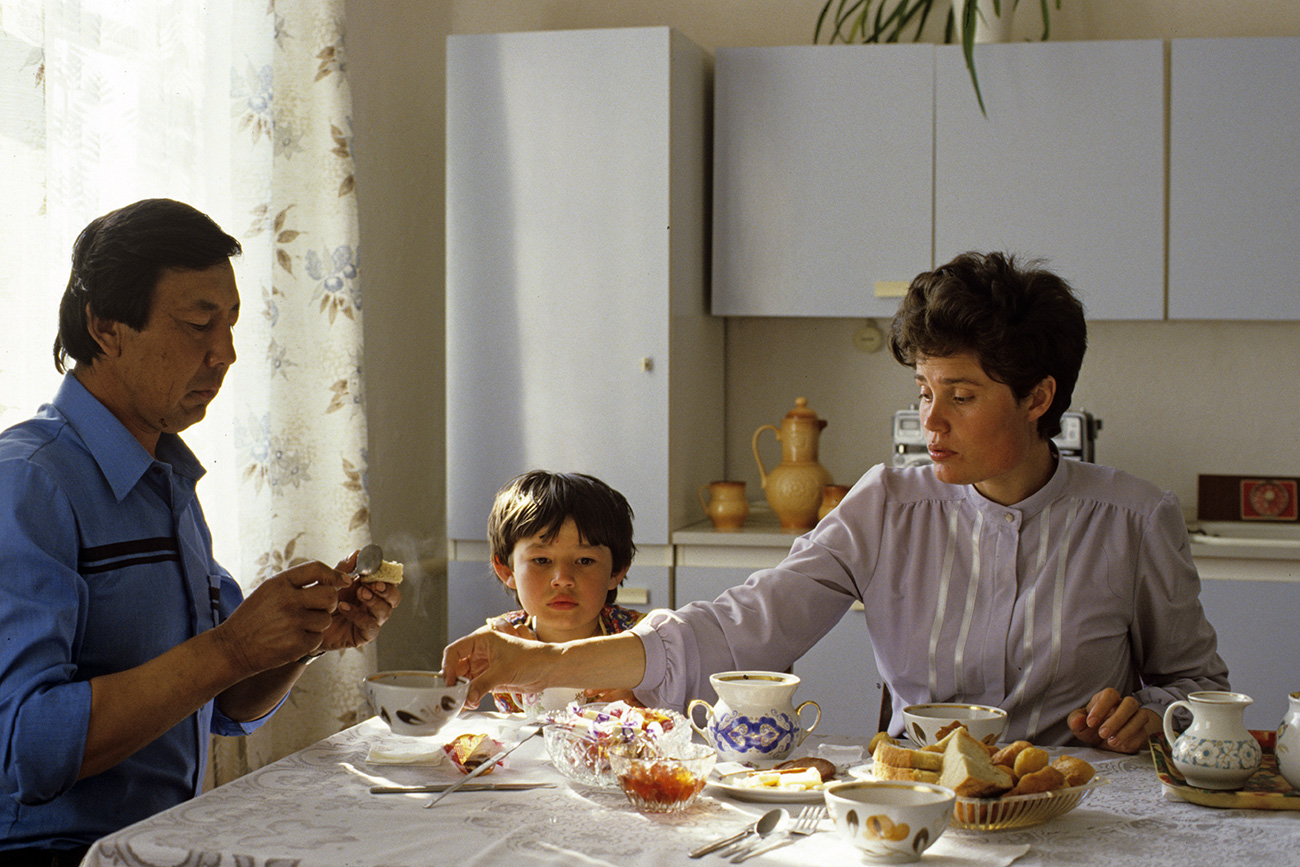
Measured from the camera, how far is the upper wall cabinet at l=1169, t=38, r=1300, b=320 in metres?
2.98

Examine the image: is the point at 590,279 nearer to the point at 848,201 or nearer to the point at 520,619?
the point at 848,201

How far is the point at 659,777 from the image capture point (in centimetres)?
122

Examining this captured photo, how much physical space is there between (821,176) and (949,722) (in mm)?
2068

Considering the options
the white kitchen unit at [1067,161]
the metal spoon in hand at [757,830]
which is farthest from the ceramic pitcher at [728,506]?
the metal spoon in hand at [757,830]

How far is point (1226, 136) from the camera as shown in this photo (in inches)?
118

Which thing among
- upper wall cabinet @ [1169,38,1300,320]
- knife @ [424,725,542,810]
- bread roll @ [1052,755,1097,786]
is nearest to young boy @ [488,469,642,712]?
knife @ [424,725,542,810]

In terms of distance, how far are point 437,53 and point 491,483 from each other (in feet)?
4.15

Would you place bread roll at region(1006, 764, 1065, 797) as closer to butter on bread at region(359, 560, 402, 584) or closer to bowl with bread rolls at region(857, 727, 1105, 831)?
bowl with bread rolls at region(857, 727, 1105, 831)

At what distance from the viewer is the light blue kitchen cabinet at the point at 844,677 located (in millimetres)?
2969

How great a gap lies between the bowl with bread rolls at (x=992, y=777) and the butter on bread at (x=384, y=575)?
65cm

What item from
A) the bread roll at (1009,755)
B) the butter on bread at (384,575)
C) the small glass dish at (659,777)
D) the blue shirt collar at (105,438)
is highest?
the blue shirt collar at (105,438)

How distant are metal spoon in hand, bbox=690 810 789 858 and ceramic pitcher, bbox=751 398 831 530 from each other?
1958 millimetres

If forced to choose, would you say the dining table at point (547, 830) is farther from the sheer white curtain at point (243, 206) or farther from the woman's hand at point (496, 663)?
the sheer white curtain at point (243, 206)

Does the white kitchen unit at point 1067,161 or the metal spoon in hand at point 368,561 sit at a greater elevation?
the white kitchen unit at point 1067,161
